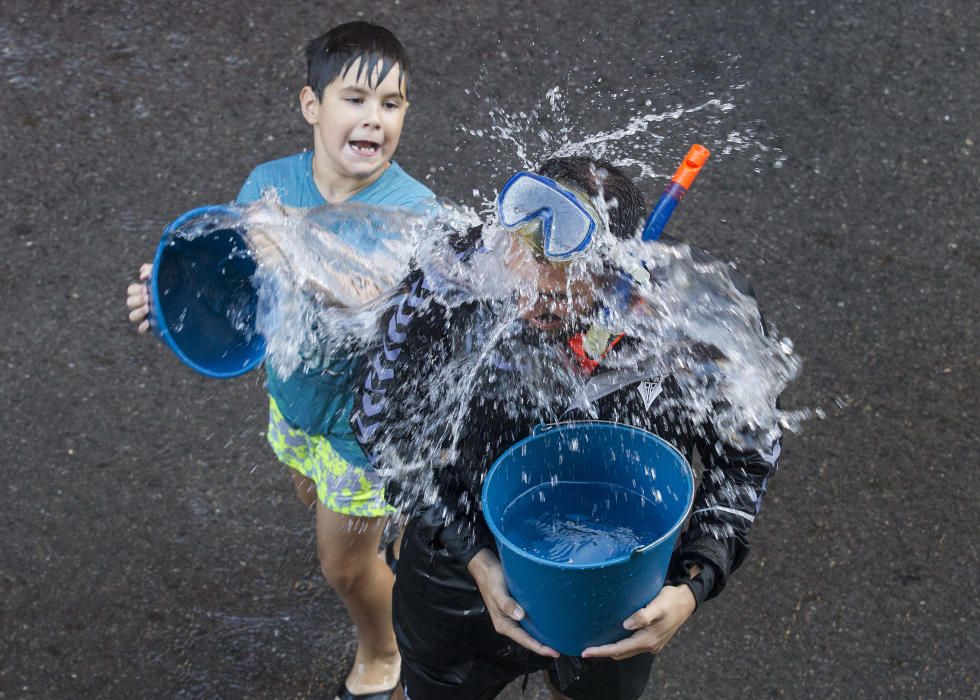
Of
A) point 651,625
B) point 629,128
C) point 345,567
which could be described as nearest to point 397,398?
point 651,625

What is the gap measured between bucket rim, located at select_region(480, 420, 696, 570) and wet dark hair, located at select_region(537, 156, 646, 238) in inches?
14.5

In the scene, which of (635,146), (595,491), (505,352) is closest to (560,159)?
(505,352)

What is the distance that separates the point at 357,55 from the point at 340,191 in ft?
1.14

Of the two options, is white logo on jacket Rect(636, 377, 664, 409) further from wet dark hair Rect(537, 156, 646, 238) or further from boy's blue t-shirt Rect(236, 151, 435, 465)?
boy's blue t-shirt Rect(236, 151, 435, 465)

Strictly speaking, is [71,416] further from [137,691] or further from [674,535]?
[674,535]

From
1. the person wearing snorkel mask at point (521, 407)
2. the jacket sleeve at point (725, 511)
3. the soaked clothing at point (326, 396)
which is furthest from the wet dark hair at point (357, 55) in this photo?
the jacket sleeve at point (725, 511)

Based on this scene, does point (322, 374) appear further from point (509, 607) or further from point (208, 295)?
point (509, 607)

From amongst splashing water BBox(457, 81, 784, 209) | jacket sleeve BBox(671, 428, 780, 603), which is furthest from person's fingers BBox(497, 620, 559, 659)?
splashing water BBox(457, 81, 784, 209)

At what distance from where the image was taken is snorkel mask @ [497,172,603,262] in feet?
6.17

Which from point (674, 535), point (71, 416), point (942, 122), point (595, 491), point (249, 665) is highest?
point (674, 535)

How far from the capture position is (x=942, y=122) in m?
4.05

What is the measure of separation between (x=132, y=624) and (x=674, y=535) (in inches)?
81.1

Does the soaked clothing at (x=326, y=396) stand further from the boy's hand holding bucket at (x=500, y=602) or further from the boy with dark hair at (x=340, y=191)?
the boy's hand holding bucket at (x=500, y=602)

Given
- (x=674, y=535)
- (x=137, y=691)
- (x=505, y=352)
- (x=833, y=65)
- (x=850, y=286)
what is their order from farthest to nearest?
(x=833, y=65)
(x=850, y=286)
(x=137, y=691)
(x=505, y=352)
(x=674, y=535)
